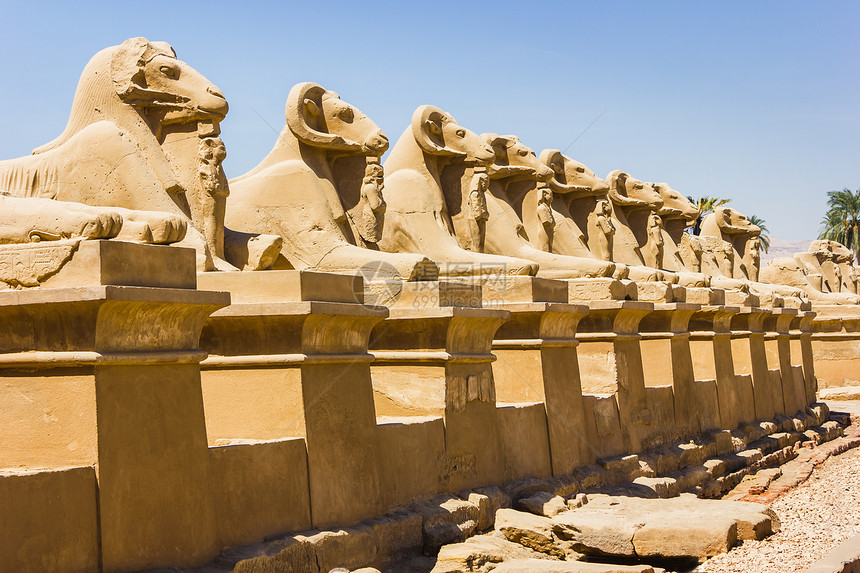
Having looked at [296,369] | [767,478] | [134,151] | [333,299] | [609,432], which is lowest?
[767,478]

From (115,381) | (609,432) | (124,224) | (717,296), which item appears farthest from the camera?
(717,296)

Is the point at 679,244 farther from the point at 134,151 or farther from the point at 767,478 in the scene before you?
the point at 134,151

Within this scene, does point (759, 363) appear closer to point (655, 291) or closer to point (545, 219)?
point (655, 291)

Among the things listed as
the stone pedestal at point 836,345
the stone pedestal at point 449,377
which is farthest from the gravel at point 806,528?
the stone pedestal at point 836,345

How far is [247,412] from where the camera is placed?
17.2 feet

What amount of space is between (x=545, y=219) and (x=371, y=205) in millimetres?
3444

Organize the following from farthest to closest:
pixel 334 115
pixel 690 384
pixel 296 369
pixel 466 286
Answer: pixel 690 384 < pixel 334 115 < pixel 466 286 < pixel 296 369

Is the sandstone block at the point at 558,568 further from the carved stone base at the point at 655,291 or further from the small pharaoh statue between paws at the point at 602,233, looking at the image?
the small pharaoh statue between paws at the point at 602,233

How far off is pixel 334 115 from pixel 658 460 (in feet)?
14.8

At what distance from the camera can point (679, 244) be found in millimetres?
16031

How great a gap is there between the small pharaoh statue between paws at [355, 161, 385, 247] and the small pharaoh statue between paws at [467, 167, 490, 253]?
1.53m

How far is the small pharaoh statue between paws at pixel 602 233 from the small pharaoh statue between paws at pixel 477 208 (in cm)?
374

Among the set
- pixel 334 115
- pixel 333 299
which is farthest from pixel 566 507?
pixel 334 115

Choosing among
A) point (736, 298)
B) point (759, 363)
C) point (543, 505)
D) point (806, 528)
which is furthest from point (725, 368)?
point (543, 505)
